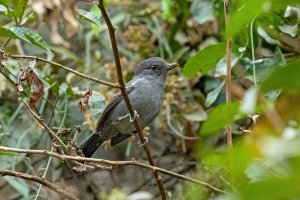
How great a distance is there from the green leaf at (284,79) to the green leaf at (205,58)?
2.24 m

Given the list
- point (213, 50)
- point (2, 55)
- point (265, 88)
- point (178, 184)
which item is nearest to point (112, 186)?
point (178, 184)

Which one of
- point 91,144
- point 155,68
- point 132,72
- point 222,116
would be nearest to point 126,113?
point 91,144

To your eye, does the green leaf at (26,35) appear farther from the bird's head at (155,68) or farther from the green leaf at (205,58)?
the bird's head at (155,68)

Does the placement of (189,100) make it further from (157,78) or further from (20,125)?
(20,125)

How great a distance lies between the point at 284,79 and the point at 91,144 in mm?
2831

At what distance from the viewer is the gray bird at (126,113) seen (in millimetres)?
3439

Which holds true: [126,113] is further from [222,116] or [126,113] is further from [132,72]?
[222,116]

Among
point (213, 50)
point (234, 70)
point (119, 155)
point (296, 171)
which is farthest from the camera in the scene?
point (119, 155)

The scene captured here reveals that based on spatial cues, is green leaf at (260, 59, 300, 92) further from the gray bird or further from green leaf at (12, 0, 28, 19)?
the gray bird

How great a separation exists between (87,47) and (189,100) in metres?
0.99

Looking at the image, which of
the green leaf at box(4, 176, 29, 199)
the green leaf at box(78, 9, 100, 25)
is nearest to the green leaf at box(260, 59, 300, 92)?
the green leaf at box(78, 9, 100, 25)

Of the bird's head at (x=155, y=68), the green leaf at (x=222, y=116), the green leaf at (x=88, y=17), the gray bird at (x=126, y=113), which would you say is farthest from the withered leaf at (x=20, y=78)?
the bird's head at (x=155, y=68)

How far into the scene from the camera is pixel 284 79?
2.20 ft

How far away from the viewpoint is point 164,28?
15.5 feet
